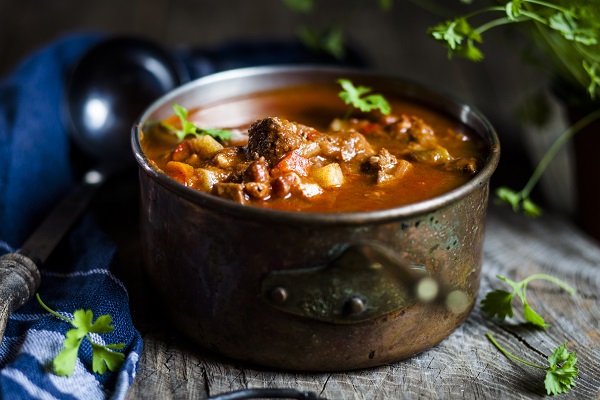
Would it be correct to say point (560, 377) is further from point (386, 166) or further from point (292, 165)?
point (292, 165)

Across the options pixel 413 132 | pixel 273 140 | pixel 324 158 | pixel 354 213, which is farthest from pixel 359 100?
pixel 354 213

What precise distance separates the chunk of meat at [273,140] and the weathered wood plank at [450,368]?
2.25ft

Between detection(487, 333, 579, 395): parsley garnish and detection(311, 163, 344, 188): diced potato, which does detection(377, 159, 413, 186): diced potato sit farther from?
detection(487, 333, 579, 395): parsley garnish

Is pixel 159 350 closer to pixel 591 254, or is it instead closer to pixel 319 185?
pixel 319 185

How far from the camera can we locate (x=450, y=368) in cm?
253

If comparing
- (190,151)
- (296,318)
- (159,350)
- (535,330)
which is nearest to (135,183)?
(190,151)

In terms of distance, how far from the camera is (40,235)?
2.98 m

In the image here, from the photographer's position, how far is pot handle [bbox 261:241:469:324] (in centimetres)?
219

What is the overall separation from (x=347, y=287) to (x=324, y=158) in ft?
1.86

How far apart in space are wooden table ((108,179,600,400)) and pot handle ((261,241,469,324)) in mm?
278

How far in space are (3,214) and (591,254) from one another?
8.20ft

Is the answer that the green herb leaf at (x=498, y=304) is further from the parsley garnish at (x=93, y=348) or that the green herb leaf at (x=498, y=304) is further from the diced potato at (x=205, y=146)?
the parsley garnish at (x=93, y=348)

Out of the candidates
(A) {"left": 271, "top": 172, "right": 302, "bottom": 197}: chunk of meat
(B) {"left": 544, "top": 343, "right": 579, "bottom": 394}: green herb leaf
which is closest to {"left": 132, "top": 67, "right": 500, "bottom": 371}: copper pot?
(A) {"left": 271, "top": 172, "right": 302, "bottom": 197}: chunk of meat

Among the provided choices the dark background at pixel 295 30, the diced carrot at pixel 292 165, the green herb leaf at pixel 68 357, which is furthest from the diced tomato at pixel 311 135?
the dark background at pixel 295 30
